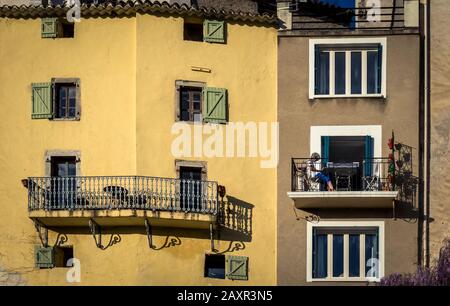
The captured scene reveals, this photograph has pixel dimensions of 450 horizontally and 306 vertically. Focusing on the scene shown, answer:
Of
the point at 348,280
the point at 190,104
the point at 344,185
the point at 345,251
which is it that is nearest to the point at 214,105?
the point at 190,104

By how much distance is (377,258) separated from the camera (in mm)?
46969

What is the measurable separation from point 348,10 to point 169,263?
398 inches

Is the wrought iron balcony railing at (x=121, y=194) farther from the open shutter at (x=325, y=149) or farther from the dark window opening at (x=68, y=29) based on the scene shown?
the dark window opening at (x=68, y=29)

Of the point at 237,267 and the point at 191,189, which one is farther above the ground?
the point at 191,189

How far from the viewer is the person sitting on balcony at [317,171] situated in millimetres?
46719

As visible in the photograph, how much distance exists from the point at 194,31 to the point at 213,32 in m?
0.84

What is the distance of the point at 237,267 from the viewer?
47219mm

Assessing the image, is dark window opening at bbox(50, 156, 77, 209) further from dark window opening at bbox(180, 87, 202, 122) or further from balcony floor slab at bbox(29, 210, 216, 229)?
dark window opening at bbox(180, 87, 202, 122)

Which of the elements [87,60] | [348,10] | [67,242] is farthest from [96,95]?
[348,10]

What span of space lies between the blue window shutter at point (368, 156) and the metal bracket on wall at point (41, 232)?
925 cm

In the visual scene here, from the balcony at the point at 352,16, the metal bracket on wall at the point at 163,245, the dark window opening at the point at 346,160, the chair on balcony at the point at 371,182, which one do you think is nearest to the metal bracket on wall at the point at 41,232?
the metal bracket on wall at the point at 163,245

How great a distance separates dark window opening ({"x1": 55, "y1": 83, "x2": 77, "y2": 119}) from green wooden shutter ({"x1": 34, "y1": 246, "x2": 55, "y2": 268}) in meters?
3.89

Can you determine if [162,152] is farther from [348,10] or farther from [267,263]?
[348,10]

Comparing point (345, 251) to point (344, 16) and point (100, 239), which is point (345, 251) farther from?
point (344, 16)
